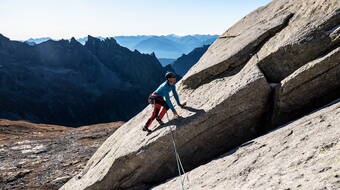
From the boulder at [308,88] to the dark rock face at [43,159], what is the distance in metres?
18.7

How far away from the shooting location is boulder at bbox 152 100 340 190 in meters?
7.82

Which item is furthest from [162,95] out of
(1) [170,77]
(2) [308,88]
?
(2) [308,88]

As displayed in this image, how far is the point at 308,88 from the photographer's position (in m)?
13.2

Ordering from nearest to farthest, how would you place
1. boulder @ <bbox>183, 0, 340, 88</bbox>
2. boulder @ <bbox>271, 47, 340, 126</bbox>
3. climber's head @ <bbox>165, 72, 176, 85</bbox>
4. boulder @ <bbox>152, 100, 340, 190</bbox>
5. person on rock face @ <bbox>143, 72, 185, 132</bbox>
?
1. boulder @ <bbox>152, 100, 340, 190</bbox>
2. boulder @ <bbox>271, 47, 340, 126</bbox>
3. boulder @ <bbox>183, 0, 340, 88</bbox>
4. climber's head @ <bbox>165, 72, 176, 85</bbox>
5. person on rock face @ <bbox>143, 72, 185, 132</bbox>

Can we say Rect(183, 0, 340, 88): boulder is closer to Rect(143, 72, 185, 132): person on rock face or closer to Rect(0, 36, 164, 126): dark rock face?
Rect(143, 72, 185, 132): person on rock face

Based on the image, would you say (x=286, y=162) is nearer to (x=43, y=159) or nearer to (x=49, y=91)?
(x=43, y=159)

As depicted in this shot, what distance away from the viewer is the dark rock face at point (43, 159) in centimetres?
2428

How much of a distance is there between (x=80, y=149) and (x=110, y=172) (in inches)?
893

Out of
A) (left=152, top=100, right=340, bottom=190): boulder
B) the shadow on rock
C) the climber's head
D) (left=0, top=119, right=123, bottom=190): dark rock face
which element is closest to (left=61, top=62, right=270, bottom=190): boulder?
the shadow on rock

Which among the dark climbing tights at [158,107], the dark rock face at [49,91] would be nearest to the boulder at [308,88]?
the dark climbing tights at [158,107]

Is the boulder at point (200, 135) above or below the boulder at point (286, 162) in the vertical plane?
above

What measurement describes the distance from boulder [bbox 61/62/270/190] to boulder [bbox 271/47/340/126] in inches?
31.7

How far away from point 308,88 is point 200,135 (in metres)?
5.62

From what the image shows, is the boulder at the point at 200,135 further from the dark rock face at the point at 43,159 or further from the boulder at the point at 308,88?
the dark rock face at the point at 43,159
